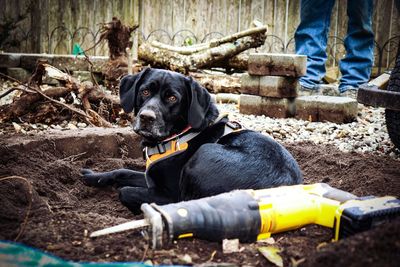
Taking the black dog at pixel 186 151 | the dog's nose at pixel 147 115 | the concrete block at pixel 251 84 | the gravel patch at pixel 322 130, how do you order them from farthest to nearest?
the concrete block at pixel 251 84
the gravel patch at pixel 322 130
the dog's nose at pixel 147 115
the black dog at pixel 186 151

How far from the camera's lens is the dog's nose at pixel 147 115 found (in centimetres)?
345

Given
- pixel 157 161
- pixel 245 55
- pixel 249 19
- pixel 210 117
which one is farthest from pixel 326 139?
pixel 249 19


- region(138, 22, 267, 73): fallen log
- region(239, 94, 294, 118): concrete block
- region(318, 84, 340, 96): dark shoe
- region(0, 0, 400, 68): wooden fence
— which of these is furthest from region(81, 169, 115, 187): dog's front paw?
region(0, 0, 400, 68): wooden fence

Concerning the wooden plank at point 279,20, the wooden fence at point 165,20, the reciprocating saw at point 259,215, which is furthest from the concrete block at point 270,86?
the wooden plank at point 279,20

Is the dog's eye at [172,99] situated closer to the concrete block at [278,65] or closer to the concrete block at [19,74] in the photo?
the concrete block at [278,65]

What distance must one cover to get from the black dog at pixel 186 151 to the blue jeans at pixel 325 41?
163 inches

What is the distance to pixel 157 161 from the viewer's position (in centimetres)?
353

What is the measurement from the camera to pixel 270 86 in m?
6.82

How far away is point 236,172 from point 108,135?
6.22 feet

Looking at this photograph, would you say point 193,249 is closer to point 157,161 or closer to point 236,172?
point 236,172

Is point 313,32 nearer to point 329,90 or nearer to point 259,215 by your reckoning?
point 329,90

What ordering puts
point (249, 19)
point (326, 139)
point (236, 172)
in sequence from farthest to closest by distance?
point (249, 19)
point (326, 139)
point (236, 172)

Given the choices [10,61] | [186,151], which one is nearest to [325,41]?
[186,151]

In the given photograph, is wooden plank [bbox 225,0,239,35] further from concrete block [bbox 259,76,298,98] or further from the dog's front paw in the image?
the dog's front paw
